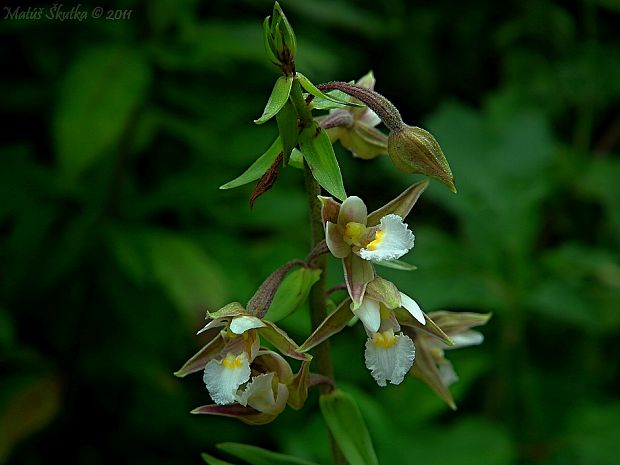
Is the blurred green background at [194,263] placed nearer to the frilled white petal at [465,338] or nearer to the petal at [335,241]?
the frilled white petal at [465,338]

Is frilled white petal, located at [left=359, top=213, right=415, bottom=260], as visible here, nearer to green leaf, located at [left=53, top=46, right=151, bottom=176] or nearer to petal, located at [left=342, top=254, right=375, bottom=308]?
petal, located at [left=342, top=254, right=375, bottom=308]

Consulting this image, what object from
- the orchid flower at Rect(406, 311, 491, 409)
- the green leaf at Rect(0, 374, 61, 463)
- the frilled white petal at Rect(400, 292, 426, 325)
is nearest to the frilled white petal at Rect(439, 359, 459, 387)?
the orchid flower at Rect(406, 311, 491, 409)

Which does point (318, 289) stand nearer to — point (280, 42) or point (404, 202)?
point (404, 202)

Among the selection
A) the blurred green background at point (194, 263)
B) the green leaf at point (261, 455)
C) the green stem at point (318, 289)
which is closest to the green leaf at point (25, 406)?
the blurred green background at point (194, 263)

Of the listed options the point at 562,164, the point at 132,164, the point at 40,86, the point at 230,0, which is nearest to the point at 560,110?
the point at 562,164

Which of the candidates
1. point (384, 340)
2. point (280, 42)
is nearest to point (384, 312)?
point (384, 340)
